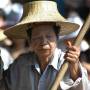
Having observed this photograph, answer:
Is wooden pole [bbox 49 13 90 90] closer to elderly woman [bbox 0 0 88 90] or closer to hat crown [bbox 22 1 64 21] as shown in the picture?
elderly woman [bbox 0 0 88 90]

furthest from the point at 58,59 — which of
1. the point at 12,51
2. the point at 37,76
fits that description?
the point at 12,51

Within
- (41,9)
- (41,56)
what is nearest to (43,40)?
(41,56)

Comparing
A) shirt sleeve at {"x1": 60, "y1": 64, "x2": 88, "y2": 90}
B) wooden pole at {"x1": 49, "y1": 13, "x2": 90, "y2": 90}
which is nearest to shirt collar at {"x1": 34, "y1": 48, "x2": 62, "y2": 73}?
shirt sleeve at {"x1": 60, "y1": 64, "x2": 88, "y2": 90}

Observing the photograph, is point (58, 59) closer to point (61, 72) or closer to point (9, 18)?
point (61, 72)

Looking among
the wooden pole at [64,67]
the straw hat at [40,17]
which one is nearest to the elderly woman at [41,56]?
the straw hat at [40,17]

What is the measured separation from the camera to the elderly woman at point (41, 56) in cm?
643

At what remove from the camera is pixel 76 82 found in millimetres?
6305

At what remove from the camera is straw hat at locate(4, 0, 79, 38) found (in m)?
6.59

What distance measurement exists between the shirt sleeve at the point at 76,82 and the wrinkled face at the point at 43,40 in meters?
0.30

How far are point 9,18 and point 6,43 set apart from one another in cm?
47

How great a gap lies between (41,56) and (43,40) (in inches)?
7.2

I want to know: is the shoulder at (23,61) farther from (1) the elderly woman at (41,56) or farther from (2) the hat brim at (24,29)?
(2) the hat brim at (24,29)

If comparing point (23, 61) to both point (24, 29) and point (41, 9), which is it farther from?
point (41, 9)

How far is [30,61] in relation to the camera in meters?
6.78
